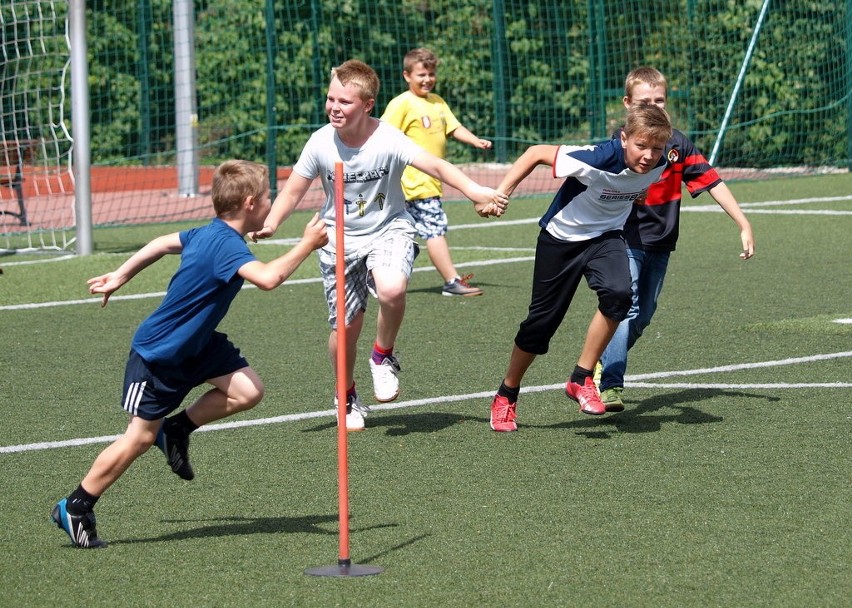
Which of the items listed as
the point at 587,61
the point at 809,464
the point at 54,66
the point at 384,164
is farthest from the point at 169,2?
the point at 809,464

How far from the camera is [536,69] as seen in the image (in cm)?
2256

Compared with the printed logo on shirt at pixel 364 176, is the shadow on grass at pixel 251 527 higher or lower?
lower

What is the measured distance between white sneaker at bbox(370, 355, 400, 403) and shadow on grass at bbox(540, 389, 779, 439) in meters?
0.82

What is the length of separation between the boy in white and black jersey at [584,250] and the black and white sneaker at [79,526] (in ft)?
7.49

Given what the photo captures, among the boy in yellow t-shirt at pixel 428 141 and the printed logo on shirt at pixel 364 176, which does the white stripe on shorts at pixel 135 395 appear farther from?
the boy in yellow t-shirt at pixel 428 141

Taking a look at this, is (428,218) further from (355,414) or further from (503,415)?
(503,415)

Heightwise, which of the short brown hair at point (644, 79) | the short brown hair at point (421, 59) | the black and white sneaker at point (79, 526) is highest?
the short brown hair at point (421, 59)

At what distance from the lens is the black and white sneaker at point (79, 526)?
17.3 ft

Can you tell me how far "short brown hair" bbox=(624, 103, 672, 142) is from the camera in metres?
6.69

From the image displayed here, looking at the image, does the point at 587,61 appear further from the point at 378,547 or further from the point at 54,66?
the point at 378,547

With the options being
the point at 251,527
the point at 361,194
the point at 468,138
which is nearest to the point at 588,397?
the point at 361,194

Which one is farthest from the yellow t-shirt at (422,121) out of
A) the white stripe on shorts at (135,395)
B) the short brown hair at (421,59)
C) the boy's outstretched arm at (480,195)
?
the white stripe on shorts at (135,395)

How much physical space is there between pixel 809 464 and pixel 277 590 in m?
2.49

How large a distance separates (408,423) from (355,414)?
259mm
